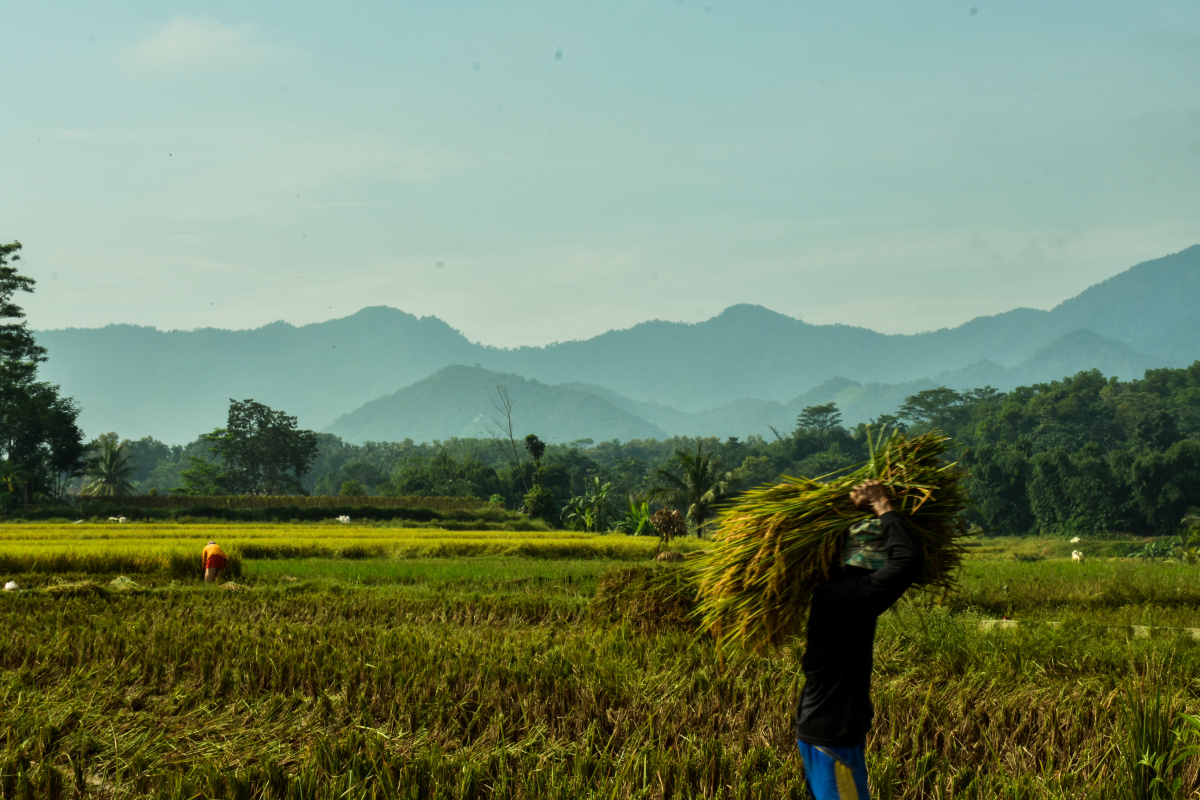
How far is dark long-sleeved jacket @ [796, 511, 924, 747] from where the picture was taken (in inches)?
122

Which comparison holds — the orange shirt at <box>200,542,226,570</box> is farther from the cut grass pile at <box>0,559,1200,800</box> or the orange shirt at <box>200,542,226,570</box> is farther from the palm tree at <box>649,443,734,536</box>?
the palm tree at <box>649,443,734,536</box>

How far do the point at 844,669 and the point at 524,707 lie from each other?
3095mm

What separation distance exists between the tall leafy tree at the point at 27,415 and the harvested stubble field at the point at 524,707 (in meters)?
43.1

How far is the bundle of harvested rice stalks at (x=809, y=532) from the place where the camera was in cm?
348

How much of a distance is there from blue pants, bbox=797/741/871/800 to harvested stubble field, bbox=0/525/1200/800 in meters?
1.02

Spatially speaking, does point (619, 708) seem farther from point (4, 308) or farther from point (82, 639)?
point (4, 308)

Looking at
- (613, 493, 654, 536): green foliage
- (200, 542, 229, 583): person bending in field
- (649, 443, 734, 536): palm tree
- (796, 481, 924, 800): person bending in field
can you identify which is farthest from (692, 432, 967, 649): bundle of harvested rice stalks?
(649, 443, 734, 536): palm tree

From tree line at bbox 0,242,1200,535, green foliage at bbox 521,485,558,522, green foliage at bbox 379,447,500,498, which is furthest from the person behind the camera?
green foliage at bbox 379,447,500,498

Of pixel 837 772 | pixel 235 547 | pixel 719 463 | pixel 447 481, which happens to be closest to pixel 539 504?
pixel 719 463

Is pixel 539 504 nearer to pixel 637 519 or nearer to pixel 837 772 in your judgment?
pixel 637 519

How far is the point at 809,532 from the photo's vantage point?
3.48 metres

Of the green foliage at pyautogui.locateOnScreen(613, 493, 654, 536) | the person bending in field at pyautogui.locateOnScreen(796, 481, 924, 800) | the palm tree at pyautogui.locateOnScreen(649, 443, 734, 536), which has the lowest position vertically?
the green foliage at pyautogui.locateOnScreen(613, 493, 654, 536)

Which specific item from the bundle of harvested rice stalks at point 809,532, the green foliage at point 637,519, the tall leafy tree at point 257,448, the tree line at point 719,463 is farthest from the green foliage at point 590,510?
the bundle of harvested rice stalks at point 809,532

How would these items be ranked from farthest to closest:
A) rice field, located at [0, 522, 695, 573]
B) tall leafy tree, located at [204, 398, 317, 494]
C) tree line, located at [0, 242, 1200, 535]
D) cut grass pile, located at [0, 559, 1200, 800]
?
tall leafy tree, located at [204, 398, 317, 494], tree line, located at [0, 242, 1200, 535], rice field, located at [0, 522, 695, 573], cut grass pile, located at [0, 559, 1200, 800]
